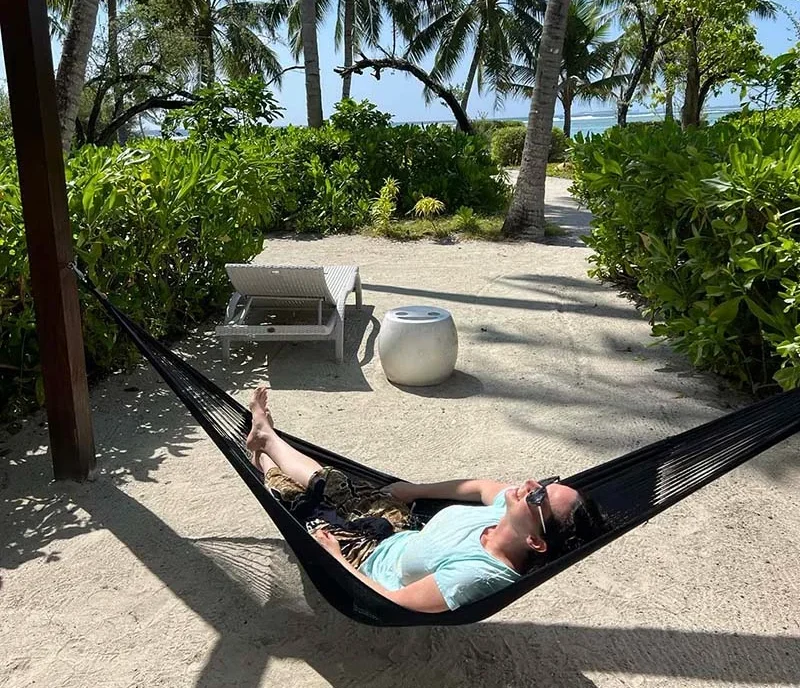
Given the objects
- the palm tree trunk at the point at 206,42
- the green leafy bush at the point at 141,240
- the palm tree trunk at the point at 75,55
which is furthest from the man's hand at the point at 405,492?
the palm tree trunk at the point at 206,42

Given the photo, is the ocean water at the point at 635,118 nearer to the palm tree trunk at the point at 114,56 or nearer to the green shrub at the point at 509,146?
the green shrub at the point at 509,146

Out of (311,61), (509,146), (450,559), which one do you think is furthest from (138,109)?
(450,559)

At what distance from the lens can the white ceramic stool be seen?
4.07 metres

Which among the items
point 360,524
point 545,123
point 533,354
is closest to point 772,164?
point 533,354

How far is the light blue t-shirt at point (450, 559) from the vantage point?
5.75 ft

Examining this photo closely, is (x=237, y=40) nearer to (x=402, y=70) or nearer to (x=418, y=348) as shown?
(x=402, y=70)

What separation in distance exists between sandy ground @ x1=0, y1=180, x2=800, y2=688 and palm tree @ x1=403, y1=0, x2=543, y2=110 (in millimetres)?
23383

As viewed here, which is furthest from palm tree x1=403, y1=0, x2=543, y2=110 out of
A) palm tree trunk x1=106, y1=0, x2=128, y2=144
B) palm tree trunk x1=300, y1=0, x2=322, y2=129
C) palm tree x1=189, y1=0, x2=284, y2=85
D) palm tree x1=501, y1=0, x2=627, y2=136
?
palm tree trunk x1=300, y1=0, x2=322, y2=129

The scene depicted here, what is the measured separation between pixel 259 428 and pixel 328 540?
0.65 metres

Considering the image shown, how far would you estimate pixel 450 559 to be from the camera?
1846 mm

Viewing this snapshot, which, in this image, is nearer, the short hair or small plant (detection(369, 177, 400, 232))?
the short hair

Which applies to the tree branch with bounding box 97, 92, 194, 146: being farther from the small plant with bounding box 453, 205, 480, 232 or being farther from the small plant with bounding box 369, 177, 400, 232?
the small plant with bounding box 453, 205, 480, 232

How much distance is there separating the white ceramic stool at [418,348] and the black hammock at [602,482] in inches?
62.5

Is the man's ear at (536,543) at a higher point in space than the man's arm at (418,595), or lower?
higher
